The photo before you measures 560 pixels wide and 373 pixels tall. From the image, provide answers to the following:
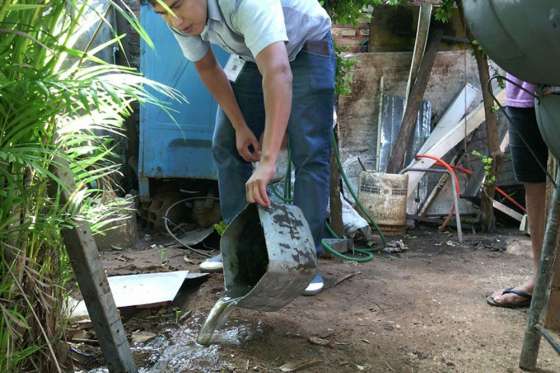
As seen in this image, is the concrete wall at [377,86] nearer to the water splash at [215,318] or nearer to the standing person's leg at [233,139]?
the standing person's leg at [233,139]

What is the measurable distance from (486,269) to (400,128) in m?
1.99

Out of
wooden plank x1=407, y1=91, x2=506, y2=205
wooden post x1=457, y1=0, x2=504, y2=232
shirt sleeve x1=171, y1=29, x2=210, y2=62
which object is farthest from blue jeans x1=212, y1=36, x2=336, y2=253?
wooden plank x1=407, y1=91, x2=506, y2=205

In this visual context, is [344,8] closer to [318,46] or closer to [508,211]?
[318,46]

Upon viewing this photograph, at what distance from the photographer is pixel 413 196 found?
190 inches

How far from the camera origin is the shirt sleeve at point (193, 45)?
83.7 inches

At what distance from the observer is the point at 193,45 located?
7.06ft

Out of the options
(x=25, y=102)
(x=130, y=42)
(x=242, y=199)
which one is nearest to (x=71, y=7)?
(x=25, y=102)

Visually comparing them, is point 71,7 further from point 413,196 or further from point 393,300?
point 413,196

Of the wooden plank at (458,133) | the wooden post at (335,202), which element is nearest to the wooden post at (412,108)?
the wooden plank at (458,133)

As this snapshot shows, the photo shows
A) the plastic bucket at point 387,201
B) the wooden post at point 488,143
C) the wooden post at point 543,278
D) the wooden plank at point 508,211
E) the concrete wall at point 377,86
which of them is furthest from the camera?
the concrete wall at point 377,86

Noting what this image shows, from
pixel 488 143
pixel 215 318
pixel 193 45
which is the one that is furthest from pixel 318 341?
pixel 488 143

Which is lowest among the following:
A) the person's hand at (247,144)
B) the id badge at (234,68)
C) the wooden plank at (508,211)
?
the wooden plank at (508,211)

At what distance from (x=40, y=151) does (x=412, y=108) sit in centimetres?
401

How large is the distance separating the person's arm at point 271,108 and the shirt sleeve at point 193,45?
0.45m
